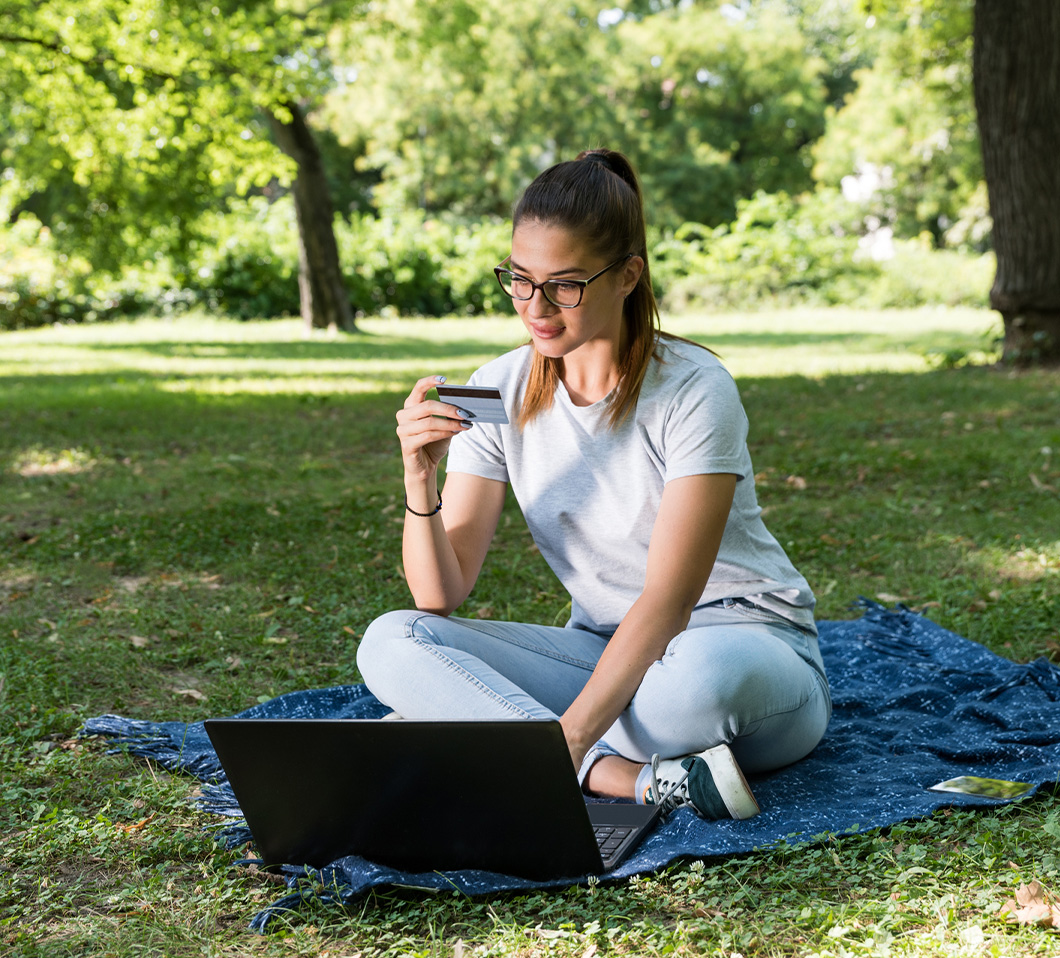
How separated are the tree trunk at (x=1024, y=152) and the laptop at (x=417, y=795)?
8.64 m

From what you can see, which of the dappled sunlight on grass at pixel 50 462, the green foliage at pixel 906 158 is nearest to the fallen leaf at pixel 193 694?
the dappled sunlight on grass at pixel 50 462

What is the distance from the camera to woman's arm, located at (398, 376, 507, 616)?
239 cm

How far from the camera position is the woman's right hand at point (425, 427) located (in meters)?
2.37

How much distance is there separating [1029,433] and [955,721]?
4487mm

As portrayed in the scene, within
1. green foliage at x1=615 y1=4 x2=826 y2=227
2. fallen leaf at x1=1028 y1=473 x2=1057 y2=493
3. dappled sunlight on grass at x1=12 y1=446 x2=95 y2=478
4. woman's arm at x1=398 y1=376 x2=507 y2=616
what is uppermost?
green foliage at x1=615 y1=4 x2=826 y2=227

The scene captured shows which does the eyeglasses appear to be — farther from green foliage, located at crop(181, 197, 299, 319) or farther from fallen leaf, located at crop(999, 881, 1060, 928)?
green foliage, located at crop(181, 197, 299, 319)

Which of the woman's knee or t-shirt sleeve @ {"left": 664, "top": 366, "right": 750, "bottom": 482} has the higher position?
t-shirt sleeve @ {"left": 664, "top": 366, "right": 750, "bottom": 482}

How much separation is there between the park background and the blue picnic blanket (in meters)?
0.06

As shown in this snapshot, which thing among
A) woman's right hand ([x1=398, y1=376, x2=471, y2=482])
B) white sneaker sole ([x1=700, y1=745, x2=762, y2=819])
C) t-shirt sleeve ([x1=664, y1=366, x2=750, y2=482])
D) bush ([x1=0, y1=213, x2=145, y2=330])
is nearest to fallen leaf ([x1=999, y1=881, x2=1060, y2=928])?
white sneaker sole ([x1=700, y1=745, x2=762, y2=819])

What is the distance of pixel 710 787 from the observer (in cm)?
233

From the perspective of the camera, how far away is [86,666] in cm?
360

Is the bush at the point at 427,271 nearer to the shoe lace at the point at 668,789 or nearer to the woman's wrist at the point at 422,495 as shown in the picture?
the woman's wrist at the point at 422,495

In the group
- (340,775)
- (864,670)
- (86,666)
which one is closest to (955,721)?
(864,670)

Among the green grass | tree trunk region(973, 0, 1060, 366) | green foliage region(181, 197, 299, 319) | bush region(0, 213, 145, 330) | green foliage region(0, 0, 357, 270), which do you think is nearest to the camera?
the green grass
